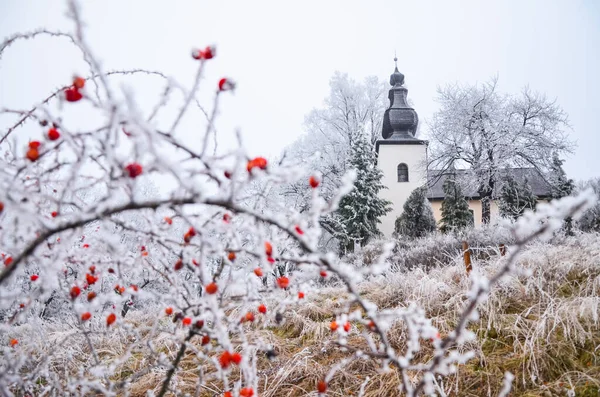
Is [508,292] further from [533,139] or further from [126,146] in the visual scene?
[533,139]

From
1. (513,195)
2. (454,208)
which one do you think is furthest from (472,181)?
(513,195)

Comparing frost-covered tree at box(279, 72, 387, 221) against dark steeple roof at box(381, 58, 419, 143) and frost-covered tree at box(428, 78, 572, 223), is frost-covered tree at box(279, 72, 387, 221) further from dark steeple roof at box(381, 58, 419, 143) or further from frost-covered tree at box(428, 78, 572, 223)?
frost-covered tree at box(428, 78, 572, 223)

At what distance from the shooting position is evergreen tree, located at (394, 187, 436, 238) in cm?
1377

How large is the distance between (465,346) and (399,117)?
18744 millimetres

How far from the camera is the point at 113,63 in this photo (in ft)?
5.10

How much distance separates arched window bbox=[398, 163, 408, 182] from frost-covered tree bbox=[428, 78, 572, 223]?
2.52 metres

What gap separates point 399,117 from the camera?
64.6 ft

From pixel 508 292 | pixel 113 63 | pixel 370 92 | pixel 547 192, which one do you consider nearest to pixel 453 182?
pixel 370 92

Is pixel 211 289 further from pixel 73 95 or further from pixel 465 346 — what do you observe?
pixel 465 346

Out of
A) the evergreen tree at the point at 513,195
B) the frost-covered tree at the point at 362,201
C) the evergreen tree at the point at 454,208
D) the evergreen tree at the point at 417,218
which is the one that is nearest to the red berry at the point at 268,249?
the evergreen tree at the point at 417,218

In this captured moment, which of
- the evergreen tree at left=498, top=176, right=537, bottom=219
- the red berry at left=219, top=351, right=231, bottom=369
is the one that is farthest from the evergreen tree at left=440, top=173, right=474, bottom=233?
the red berry at left=219, top=351, right=231, bottom=369

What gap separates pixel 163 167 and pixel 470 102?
736 inches

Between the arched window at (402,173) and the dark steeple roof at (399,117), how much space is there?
1.45m

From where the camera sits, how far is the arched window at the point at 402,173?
65.4 ft
